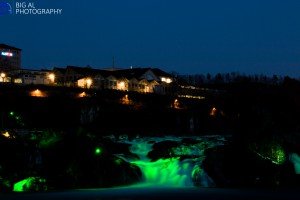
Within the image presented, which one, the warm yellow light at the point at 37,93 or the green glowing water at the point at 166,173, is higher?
the warm yellow light at the point at 37,93

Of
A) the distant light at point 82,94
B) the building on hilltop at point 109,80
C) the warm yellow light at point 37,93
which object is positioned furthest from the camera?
the building on hilltop at point 109,80

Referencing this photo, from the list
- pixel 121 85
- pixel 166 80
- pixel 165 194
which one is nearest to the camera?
pixel 165 194

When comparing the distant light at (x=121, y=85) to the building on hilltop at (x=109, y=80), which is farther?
the distant light at (x=121, y=85)

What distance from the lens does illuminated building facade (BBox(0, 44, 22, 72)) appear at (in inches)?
4619

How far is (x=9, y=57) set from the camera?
119 metres

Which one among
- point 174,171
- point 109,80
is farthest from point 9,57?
point 174,171

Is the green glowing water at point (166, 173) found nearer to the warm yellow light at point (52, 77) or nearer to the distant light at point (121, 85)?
the distant light at point (121, 85)

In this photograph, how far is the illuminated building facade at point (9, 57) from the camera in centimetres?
11731

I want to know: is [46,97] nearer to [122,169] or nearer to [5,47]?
[122,169]

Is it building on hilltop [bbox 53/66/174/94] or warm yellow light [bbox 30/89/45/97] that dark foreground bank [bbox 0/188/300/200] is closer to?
warm yellow light [bbox 30/89/45/97]

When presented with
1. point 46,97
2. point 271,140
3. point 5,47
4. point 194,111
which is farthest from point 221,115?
point 5,47

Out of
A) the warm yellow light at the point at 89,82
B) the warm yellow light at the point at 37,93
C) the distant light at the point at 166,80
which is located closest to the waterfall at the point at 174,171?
the warm yellow light at the point at 37,93

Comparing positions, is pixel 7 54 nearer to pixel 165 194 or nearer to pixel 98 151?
pixel 98 151

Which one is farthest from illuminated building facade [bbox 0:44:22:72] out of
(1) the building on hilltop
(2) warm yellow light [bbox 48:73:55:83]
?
(1) the building on hilltop
